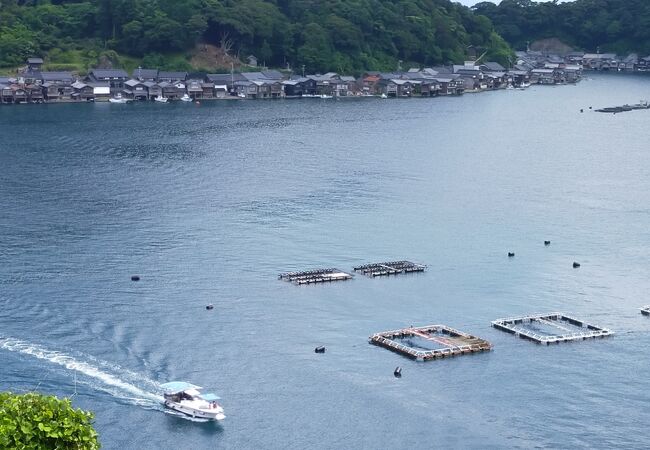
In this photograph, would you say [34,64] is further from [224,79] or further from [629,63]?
[629,63]

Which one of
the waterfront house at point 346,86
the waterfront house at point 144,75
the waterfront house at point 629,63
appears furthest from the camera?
the waterfront house at point 629,63

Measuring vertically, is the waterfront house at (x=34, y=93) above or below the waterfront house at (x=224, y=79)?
below

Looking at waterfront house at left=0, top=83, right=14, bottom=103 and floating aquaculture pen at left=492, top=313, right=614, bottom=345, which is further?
waterfront house at left=0, top=83, right=14, bottom=103

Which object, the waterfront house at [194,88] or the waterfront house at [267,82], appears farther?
the waterfront house at [267,82]

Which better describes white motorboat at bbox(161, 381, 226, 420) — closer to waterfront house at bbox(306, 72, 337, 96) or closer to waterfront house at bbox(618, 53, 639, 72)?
waterfront house at bbox(306, 72, 337, 96)

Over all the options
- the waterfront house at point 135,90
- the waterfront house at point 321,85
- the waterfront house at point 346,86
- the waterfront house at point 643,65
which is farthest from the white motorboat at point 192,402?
the waterfront house at point 643,65

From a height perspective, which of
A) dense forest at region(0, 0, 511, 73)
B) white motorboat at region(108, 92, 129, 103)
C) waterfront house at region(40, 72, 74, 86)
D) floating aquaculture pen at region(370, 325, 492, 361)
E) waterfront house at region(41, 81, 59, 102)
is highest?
dense forest at region(0, 0, 511, 73)

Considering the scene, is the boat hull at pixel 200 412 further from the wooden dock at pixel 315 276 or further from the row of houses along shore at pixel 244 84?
the row of houses along shore at pixel 244 84

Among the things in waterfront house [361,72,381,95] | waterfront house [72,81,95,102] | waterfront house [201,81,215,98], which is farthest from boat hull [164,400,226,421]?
waterfront house [361,72,381,95]
